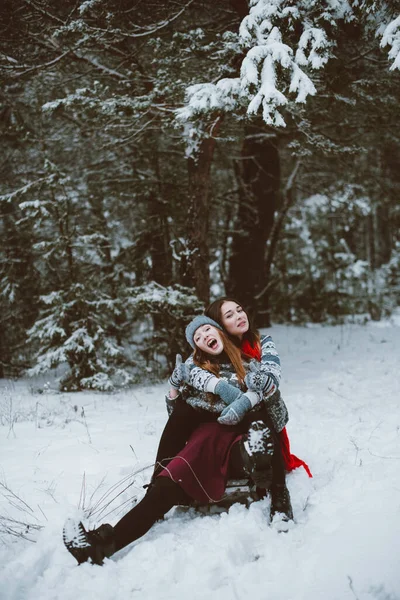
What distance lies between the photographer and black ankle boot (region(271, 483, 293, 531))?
3.24 meters

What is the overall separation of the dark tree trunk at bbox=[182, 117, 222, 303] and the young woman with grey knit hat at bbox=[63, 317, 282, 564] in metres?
3.84

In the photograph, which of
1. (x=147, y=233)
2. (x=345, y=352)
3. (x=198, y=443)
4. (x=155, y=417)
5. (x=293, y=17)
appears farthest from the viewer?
(x=345, y=352)

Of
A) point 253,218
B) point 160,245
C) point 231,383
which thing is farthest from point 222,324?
point 253,218

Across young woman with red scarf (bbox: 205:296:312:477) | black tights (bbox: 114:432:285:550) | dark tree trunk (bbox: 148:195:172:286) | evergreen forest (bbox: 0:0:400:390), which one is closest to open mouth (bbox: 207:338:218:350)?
young woman with red scarf (bbox: 205:296:312:477)

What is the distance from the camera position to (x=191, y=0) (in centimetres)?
640

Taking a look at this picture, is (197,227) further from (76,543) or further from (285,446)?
(76,543)

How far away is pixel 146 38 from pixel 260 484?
6.74m

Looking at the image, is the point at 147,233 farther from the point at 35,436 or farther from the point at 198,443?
the point at 198,443

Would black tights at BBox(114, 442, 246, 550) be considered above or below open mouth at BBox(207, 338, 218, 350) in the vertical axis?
below

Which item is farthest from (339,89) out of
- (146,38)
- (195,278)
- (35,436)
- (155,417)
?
→ (35,436)

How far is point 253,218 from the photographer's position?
1055cm

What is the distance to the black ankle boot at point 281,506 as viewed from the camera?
3.24 m

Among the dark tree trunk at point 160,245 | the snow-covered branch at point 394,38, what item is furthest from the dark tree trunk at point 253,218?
the snow-covered branch at point 394,38

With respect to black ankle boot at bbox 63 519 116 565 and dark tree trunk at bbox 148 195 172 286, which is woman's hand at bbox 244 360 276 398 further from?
dark tree trunk at bbox 148 195 172 286
